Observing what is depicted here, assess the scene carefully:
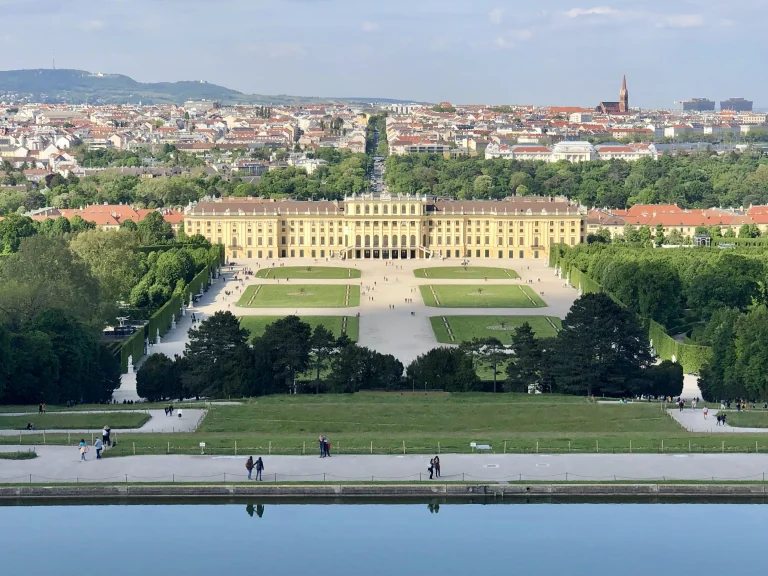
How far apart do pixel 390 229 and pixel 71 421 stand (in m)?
53.7

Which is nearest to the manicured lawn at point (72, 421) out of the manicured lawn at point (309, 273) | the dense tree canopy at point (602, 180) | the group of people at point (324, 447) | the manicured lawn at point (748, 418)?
the group of people at point (324, 447)

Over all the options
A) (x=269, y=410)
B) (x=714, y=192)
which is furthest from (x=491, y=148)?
(x=269, y=410)

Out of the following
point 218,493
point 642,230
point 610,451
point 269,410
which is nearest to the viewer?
point 218,493

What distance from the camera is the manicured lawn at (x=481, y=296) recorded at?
208ft

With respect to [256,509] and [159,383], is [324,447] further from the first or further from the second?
[159,383]

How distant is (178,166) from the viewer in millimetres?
132500

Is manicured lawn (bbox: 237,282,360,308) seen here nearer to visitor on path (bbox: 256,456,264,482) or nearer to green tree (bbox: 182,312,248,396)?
green tree (bbox: 182,312,248,396)

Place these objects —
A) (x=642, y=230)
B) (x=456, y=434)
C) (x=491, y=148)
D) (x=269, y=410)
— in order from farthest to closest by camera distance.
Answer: (x=491, y=148), (x=642, y=230), (x=269, y=410), (x=456, y=434)

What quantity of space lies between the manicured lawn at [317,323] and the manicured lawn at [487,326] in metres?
3.10

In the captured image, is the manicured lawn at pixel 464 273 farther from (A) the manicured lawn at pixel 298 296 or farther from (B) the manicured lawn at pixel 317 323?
(B) the manicured lawn at pixel 317 323

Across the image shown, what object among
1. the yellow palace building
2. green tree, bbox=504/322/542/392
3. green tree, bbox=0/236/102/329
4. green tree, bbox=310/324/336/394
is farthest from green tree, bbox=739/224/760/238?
green tree, bbox=310/324/336/394

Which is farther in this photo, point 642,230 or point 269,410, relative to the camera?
point 642,230

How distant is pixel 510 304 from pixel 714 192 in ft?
162

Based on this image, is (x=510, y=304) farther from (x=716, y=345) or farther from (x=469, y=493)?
(x=469, y=493)
